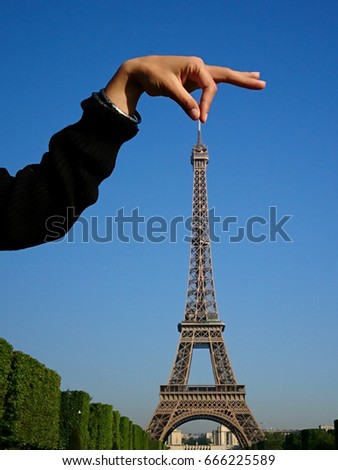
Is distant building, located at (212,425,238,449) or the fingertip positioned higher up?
distant building, located at (212,425,238,449)

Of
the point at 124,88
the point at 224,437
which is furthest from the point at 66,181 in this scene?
the point at 224,437

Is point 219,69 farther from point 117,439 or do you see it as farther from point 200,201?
point 200,201

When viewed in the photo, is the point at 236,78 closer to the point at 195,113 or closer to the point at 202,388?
the point at 195,113

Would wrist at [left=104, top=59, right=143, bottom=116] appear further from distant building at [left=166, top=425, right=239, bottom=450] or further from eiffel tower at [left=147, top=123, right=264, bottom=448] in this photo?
distant building at [left=166, top=425, right=239, bottom=450]

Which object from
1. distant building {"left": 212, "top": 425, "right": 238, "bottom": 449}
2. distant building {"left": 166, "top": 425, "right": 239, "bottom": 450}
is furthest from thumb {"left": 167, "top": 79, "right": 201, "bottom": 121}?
distant building {"left": 212, "top": 425, "right": 238, "bottom": 449}

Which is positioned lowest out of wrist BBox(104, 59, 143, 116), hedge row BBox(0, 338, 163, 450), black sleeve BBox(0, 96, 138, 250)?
black sleeve BBox(0, 96, 138, 250)

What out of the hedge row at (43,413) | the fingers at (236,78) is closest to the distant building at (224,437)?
the hedge row at (43,413)
